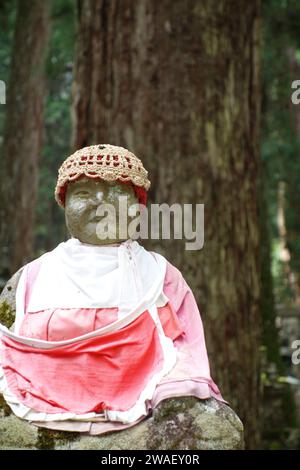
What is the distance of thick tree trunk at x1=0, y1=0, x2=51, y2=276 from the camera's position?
9.86 metres

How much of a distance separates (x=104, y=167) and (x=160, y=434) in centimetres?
102

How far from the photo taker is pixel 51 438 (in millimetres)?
2529

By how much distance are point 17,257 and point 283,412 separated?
13.4ft

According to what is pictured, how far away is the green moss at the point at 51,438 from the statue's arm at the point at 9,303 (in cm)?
50

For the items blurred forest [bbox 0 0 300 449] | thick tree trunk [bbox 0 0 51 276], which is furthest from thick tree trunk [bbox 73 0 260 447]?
thick tree trunk [bbox 0 0 51 276]

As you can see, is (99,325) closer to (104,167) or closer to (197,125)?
(104,167)

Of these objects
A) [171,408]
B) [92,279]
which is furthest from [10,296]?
[171,408]

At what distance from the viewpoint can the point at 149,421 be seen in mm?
2537

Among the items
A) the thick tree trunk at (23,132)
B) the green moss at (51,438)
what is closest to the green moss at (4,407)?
the green moss at (51,438)

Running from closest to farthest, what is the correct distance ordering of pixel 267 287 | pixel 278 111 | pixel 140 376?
pixel 140 376 → pixel 267 287 → pixel 278 111

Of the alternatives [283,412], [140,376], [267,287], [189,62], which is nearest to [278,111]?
[267,287]
